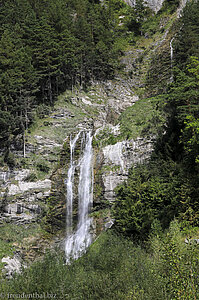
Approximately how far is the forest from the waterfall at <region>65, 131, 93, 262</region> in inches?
134

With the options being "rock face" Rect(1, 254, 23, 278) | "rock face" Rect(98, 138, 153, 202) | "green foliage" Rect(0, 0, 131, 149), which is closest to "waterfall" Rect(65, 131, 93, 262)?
"rock face" Rect(98, 138, 153, 202)

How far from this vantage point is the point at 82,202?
22.2 metres

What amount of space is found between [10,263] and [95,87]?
31.7 m

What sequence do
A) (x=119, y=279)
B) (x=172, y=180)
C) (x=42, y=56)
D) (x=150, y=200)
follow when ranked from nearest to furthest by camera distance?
(x=119, y=279) < (x=172, y=180) < (x=150, y=200) < (x=42, y=56)

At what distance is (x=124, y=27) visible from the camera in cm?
5719

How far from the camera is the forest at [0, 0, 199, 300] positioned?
7109 millimetres

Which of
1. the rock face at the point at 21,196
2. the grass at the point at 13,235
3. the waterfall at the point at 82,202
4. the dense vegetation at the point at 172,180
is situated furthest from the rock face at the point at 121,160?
the grass at the point at 13,235

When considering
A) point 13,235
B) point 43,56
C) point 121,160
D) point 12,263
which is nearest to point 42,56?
point 43,56

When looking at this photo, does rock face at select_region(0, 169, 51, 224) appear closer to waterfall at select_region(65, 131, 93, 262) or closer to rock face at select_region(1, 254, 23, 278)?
waterfall at select_region(65, 131, 93, 262)

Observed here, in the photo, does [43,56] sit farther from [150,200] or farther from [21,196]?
[150,200]

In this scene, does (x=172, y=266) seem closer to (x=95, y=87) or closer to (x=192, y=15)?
(x=192, y=15)

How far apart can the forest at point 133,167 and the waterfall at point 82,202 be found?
3.40 metres

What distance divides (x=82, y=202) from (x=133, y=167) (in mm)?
6659

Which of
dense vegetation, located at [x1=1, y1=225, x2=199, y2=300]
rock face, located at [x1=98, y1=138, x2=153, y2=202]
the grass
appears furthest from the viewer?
rock face, located at [x1=98, y1=138, x2=153, y2=202]
